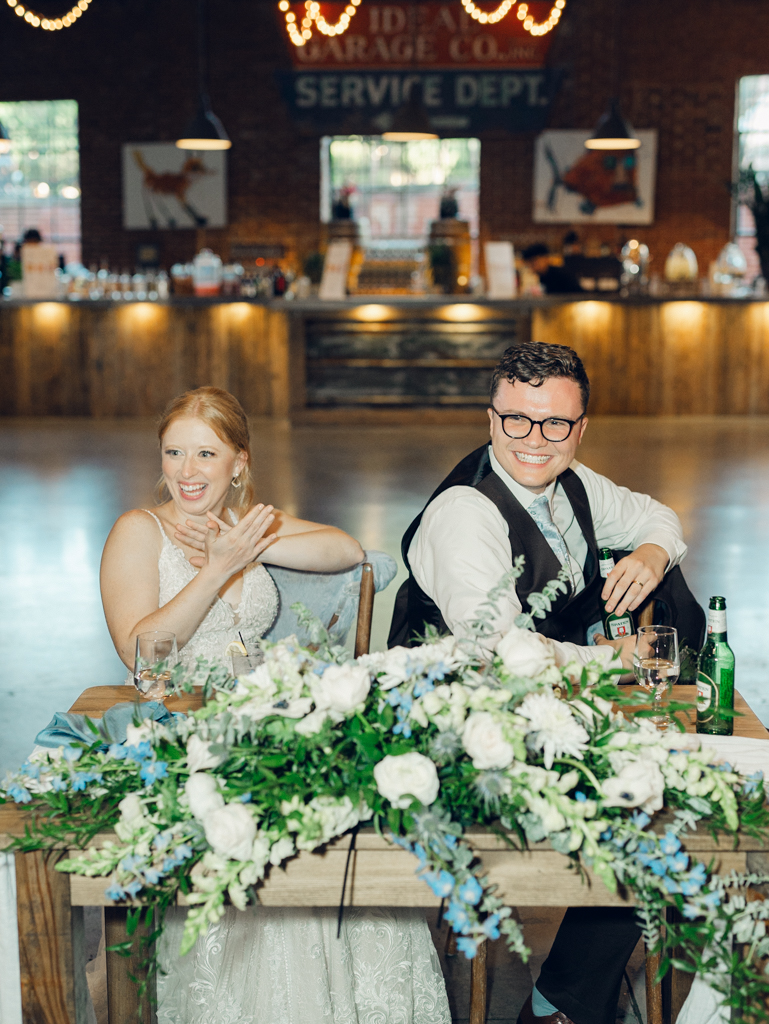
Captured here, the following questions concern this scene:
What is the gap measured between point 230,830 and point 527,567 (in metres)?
1.09

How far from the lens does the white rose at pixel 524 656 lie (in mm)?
1293

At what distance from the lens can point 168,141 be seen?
12.0 metres

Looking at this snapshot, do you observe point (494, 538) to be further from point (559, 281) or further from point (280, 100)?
point (280, 100)

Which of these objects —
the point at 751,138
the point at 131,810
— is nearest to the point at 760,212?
the point at 751,138

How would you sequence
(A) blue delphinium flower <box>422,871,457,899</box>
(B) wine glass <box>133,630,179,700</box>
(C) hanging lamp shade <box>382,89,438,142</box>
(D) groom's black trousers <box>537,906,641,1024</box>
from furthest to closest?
(C) hanging lamp shade <box>382,89,438,142</box>, (D) groom's black trousers <box>537,906,641,1024</box>, (B) wine glass <box>133,630,179,700</box>, (A) blue delphinium flower <box>422,871,457,899</box>

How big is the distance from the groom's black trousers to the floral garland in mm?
519

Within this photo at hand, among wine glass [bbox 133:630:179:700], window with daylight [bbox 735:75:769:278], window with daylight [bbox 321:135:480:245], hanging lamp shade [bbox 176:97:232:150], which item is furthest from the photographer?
window with daylight [bbox 321:135:480:245]

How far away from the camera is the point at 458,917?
1178mm

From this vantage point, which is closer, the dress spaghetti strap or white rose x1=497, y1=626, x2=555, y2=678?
white rose x1=497, y1=626, x2=555, y2=678

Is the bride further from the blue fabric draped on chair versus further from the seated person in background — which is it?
the seated person in background

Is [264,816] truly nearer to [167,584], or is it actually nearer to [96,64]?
[167,584]

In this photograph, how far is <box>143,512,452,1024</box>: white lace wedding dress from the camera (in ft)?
5.82

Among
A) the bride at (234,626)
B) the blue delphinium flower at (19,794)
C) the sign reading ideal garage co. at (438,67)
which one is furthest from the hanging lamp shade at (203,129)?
the blue delphinium flower at (19,794)

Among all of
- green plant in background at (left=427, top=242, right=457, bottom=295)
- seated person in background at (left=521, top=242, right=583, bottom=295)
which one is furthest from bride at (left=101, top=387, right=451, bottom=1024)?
seated person in background at (left=521, top=242, right=583, bottom=295)
